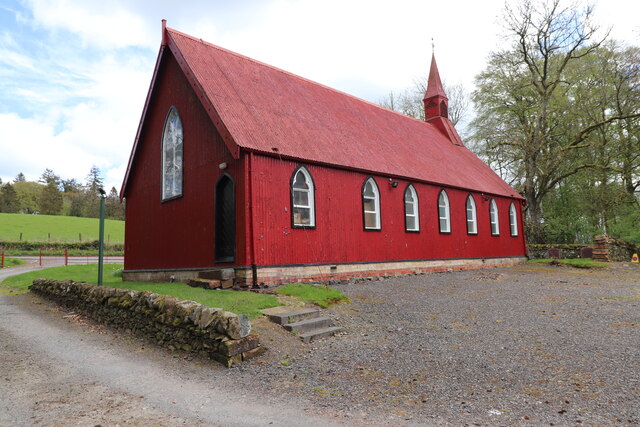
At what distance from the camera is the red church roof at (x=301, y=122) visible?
12.9 meters

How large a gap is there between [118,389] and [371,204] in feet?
38.2

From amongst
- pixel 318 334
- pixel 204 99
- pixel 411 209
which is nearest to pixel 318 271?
pixel 318 334

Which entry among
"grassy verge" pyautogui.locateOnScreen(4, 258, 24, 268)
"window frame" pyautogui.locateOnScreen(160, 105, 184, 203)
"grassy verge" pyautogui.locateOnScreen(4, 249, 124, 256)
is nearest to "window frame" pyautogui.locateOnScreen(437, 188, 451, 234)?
"window frame" pyautogui.locateOnScreen(160, 105, 184, 203)

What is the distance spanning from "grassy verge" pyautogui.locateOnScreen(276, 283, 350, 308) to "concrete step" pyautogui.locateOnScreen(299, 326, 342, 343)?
67.8 inches

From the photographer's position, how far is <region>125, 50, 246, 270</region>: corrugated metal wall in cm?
1296

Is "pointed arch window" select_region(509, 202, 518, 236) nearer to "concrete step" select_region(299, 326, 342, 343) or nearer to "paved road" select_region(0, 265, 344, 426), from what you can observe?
"concrete step" select_region(299, 326, 342, 343)

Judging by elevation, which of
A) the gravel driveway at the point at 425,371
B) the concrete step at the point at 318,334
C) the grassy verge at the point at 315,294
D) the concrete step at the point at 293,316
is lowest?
the gravel driveway at the point at 425,371

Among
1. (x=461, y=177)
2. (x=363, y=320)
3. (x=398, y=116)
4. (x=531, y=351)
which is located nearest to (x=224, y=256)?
(x=363, y=320)

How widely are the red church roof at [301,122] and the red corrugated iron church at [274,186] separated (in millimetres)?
68

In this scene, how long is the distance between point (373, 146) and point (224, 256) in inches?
327

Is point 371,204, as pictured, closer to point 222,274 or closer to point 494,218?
point 222,274

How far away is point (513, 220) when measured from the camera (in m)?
24.6

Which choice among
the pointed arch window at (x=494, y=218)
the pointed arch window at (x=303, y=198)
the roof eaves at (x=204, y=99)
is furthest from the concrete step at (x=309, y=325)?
the pointed arch window at (x=494, y=218)

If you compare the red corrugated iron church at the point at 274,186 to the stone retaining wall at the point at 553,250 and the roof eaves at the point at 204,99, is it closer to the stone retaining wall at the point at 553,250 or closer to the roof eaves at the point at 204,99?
the roof eaves at the point at 204,99
